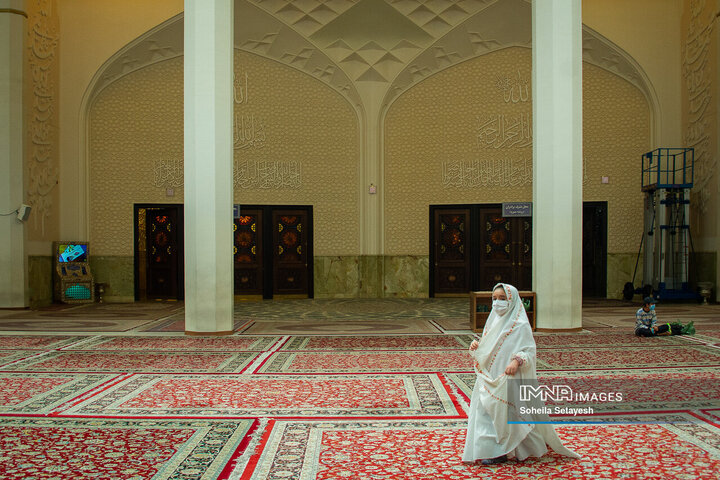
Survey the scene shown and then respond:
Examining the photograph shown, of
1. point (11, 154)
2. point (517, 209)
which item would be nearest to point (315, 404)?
point (11, 154)

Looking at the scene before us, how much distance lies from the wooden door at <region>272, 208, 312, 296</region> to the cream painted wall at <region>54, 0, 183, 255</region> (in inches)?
117

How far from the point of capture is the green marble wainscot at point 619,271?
9672 millimetres

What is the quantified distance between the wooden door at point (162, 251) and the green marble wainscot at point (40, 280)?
143 centimetres

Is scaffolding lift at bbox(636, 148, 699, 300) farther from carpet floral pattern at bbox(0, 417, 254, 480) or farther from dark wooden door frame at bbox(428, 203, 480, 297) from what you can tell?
carpet floral pattern at bbox(0, 417, 254, 480)

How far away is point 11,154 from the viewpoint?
26.3 ft

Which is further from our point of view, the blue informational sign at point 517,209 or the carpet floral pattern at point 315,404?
the blue informational sign at point 517,209

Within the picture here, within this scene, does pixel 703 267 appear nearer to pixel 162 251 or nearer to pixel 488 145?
pixel 488 145

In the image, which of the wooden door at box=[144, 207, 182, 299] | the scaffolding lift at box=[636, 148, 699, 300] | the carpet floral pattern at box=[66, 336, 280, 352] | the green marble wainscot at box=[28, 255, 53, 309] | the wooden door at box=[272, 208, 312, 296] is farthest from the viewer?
the wooden door at box=[272, 208, 312, 296]

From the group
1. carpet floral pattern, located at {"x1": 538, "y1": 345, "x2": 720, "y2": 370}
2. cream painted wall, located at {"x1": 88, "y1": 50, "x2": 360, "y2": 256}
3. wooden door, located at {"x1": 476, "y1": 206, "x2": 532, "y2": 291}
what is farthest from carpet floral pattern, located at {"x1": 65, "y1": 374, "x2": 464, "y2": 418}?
wooden door, located at {"x1": 476, "y1": 206, "x2": 532, "y2": 291}

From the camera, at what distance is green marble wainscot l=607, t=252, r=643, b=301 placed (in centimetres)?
967

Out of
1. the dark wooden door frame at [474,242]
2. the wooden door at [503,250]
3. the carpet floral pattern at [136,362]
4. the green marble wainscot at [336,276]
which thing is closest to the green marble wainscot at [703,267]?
the wooden door at [503,250]

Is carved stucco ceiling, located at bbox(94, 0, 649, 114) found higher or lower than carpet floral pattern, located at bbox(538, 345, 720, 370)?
higher

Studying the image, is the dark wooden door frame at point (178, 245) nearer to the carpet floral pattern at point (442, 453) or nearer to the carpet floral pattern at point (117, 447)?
the carpet floral pattern at point (117, 447)

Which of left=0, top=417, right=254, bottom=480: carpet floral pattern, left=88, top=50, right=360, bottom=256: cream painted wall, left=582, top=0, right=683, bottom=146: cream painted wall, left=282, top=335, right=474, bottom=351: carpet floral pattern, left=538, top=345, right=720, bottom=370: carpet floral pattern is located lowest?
left=282, top=335, right=474, bottom=351: carpet floral pattern
